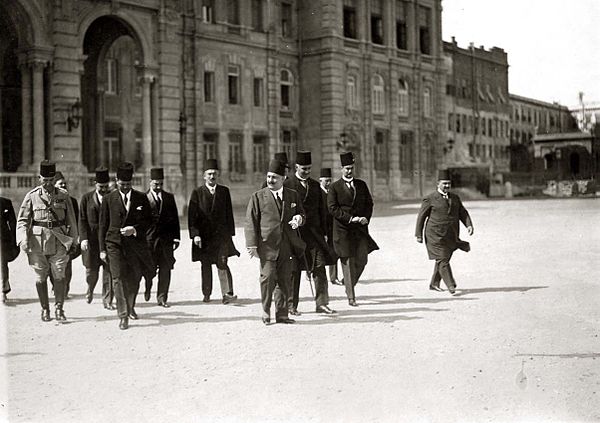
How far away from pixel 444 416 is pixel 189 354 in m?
3.01

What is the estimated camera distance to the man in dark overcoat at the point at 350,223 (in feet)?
35.1

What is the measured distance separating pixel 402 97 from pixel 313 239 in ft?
119

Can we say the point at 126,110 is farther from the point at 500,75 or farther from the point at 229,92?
the point at 500,75

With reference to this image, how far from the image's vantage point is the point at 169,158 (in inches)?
1171

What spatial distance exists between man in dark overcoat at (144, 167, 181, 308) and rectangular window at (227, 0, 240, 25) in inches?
1033

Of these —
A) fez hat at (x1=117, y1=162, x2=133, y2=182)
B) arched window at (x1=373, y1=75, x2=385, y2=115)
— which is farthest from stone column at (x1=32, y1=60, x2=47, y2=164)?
arched window at (x1=373, y1=75, x2=385, y2=115)

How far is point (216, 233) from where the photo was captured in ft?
37.2

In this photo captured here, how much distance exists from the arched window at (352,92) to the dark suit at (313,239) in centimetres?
3089

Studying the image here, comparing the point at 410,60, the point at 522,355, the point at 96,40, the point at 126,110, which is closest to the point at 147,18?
the point at 96,40

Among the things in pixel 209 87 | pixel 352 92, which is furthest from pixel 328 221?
pixel 352 92

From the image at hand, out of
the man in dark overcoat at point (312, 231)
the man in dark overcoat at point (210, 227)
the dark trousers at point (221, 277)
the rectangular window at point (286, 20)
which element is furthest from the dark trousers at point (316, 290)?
the rectangular window at point (286, 20)

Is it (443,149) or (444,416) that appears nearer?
(444,416)

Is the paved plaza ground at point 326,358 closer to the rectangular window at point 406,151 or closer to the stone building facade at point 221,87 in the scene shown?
the stone building facade at point 221,87

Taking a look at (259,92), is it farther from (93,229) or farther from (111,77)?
(93,229)
